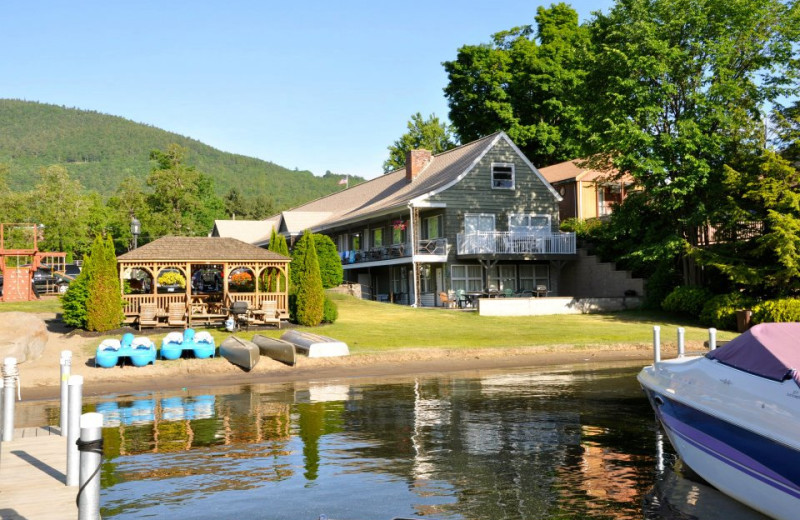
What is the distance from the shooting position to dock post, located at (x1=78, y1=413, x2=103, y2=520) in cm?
573

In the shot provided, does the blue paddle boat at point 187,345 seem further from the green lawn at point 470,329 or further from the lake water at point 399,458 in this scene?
the lake water at point 399,458

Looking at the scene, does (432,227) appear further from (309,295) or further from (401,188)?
(309,295)

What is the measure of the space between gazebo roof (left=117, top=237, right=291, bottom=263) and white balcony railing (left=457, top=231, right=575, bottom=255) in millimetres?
12413

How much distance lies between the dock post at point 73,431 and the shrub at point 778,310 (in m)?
25.6

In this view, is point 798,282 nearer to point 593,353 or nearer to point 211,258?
point 593,353

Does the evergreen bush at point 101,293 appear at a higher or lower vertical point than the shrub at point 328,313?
higher

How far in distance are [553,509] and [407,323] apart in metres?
23.2

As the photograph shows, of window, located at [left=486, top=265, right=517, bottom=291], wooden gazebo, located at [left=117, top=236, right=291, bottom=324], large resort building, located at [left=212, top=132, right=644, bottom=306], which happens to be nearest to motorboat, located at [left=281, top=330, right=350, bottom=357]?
wooden gazebo, located at [left=117, top=236, right=291, bottom=324]

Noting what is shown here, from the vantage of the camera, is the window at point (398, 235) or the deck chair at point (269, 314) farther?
the window at point (398, 235)

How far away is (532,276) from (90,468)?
130 ft

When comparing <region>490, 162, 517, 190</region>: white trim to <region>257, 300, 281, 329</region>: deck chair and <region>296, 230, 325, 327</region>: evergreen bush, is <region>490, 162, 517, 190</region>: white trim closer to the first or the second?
<region>296, 230, 325, 327</region>: evergreen bush

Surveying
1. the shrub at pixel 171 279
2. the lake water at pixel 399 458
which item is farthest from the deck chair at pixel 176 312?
the shrub at pixel 171 279

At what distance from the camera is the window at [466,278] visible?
1649 inches

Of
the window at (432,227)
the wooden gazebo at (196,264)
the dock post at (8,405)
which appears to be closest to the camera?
the dock post at (8,405)
